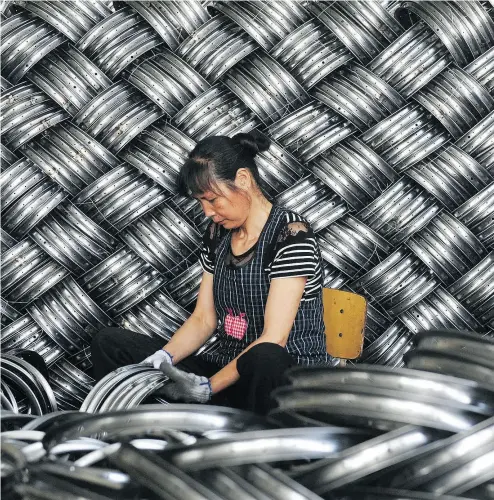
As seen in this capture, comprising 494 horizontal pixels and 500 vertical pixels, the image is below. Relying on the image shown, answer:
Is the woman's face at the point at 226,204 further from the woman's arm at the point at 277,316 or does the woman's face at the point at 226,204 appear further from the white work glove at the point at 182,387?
the white work glove at the point at 182,387

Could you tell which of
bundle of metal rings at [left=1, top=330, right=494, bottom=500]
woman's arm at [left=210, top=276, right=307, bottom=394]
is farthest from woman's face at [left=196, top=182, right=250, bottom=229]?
bundle of metal rings at [left=1, top=330, right=494, bottom=500]

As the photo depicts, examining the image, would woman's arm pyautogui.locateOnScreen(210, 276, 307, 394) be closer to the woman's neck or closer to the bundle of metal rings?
the woman's neck

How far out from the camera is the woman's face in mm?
1187

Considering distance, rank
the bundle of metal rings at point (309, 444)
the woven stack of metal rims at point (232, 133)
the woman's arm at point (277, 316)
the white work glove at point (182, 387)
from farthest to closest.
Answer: the woven stack of metal rims at point (232, 133)
the woman's arm at point (277, 316)
the white work glove at point (182, 387)
the bundle of metal rings at point (309, 444)

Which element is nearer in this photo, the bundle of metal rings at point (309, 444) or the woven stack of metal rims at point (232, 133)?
the bundle of metal rings at point (309, 444)

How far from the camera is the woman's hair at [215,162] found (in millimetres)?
1180

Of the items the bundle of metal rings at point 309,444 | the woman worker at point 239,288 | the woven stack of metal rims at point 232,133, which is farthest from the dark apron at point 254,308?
the bundle of metal rings at point 309,444

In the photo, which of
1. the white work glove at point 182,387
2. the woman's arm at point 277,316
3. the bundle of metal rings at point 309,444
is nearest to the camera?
the bundle of metal rings at point 309,444

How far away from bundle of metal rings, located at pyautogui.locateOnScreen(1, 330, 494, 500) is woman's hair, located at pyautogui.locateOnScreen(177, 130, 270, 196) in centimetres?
88

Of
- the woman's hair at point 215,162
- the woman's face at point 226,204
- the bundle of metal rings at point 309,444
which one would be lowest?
the bundle of metal rings at point 309,444

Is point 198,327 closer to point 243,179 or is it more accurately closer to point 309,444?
point 243,179

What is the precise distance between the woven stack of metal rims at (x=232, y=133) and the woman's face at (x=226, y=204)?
0.14 m

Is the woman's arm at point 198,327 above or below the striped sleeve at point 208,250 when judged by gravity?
below

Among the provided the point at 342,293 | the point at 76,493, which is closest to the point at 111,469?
the point at 76,493
